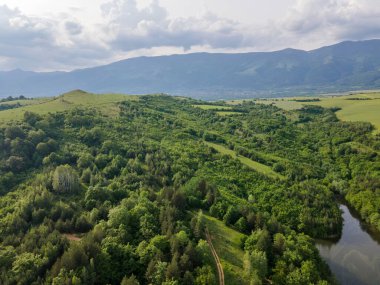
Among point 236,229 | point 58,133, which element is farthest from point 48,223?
point 58,133

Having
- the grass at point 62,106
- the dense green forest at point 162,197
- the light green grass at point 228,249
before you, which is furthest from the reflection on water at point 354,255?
the grass at point 62,106

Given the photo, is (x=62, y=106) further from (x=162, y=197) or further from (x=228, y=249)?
(x=228, y=249)

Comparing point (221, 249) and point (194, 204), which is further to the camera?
point (194, 204)

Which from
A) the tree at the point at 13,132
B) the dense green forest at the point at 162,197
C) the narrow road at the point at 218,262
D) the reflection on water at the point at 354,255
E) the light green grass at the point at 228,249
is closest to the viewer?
the dense green forest at the point at 162,197

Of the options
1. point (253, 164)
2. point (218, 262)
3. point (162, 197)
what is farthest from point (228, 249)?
point (253, 164)

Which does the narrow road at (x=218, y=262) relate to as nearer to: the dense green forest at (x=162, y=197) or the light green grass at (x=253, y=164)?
the dense green forest at (x=162, y=197)

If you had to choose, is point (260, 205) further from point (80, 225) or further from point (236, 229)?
point (80, 225)
